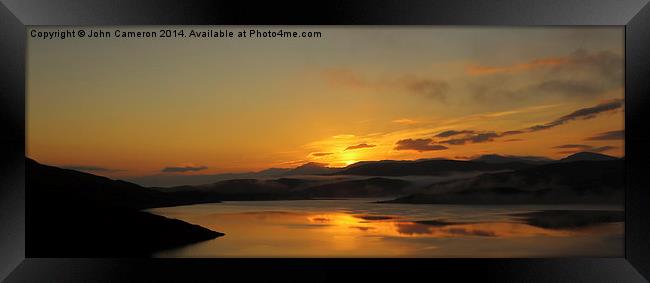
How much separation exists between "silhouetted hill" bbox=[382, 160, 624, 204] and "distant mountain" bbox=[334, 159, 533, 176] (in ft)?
0.14

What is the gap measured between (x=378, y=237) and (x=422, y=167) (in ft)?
1.44

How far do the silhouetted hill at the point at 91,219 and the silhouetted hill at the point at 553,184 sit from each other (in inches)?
51.6

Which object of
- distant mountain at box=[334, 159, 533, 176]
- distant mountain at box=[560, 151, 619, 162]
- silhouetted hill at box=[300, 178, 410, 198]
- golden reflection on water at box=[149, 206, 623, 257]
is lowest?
golden reflection on water at box=[149, 206, 623, 257]

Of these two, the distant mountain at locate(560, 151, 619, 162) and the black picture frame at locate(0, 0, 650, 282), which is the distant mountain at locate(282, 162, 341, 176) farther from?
the distant mountain at locate(560, 151, 619, 162)

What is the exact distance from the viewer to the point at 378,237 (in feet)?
10.6

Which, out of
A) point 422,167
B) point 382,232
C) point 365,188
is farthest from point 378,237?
point 422,167

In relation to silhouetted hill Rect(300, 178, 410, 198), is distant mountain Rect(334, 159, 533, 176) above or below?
above

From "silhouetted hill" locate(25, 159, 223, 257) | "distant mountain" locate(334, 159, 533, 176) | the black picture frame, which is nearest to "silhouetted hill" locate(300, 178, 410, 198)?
"distant mountain" locate(334, 159, 533, 176)

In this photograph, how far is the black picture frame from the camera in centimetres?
312

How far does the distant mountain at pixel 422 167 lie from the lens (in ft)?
10.6

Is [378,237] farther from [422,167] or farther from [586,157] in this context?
[586,157]

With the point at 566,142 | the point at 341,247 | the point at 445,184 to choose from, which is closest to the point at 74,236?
the point at 341,247

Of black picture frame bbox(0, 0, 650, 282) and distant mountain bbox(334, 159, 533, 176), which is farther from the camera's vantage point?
distant mountain bbox(334, 159, 533, 176)

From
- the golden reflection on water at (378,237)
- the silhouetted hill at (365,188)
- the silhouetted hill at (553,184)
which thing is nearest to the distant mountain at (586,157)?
the silhouetted hill at (553,184)
